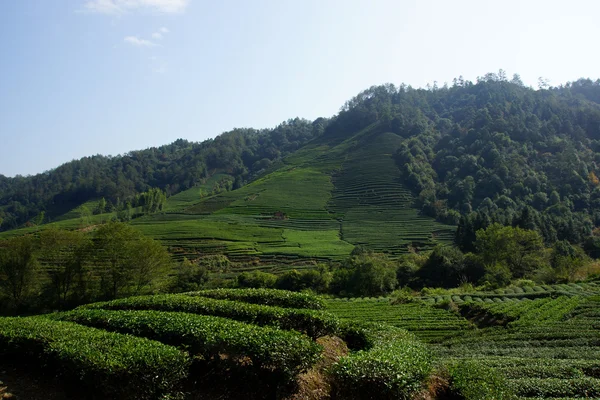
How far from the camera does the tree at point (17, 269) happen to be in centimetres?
4172

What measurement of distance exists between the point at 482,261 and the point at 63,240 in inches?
2289

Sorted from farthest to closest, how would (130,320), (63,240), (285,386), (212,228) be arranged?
(212,228) → (63,240) → (130,320) → (285,386)

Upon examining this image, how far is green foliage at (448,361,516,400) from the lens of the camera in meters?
11.0

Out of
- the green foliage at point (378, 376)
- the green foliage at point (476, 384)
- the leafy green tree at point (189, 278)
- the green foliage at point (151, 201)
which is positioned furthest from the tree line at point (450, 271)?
the green foliage at point (151, 201)

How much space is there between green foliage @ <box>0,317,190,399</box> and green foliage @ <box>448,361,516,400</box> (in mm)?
8285

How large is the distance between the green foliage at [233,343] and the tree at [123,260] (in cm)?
3460

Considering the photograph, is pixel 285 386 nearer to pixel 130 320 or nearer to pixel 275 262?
pixel 130 320

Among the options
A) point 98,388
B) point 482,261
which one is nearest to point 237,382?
point 98,388

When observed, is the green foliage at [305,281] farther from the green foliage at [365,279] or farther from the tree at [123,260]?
the tree at [123,260]

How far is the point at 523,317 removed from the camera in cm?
2753

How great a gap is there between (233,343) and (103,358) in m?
3.39

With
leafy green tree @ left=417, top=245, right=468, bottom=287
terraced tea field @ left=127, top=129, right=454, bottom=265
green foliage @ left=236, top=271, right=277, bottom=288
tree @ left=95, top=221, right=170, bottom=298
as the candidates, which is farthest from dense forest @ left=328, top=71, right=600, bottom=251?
tree @ left=95, top=221, right=170, bottom=298

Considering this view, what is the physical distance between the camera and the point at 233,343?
1105 centimetres

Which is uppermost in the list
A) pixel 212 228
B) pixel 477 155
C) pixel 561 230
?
pixel 477 155
